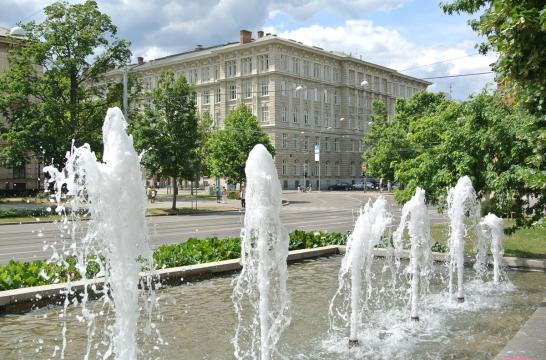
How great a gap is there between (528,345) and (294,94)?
8025 centimetres

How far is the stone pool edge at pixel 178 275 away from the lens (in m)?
9.16

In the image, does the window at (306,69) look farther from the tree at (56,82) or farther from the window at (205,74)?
the tree at (56,82)

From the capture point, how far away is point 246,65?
84812 mm

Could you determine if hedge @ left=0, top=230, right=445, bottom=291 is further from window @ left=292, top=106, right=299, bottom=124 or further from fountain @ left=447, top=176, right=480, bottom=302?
window @ left=292, top=106, right=299, bottom=124

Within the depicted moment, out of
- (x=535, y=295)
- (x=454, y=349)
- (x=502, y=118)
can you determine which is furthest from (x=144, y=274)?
(x=502, y=118)

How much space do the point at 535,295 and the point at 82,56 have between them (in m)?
34.1

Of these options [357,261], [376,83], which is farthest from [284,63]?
[357,261]

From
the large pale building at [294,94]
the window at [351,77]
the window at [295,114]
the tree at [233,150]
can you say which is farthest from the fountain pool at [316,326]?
the window at [351,77]

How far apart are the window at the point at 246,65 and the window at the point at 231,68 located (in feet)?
5.96

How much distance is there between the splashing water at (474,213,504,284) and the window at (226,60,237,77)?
2979 inches

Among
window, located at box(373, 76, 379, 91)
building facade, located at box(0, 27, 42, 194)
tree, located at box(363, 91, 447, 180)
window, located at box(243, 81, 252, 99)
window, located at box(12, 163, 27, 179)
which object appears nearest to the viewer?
building facade, located at box(0, 27, 42, 194)

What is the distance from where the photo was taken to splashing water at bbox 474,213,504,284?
490 inches

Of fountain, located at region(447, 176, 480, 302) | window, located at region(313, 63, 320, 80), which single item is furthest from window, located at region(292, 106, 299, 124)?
fountain, located at region(447, 176, 480, 302)

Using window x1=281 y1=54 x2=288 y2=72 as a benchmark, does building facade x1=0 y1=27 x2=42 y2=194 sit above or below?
below
